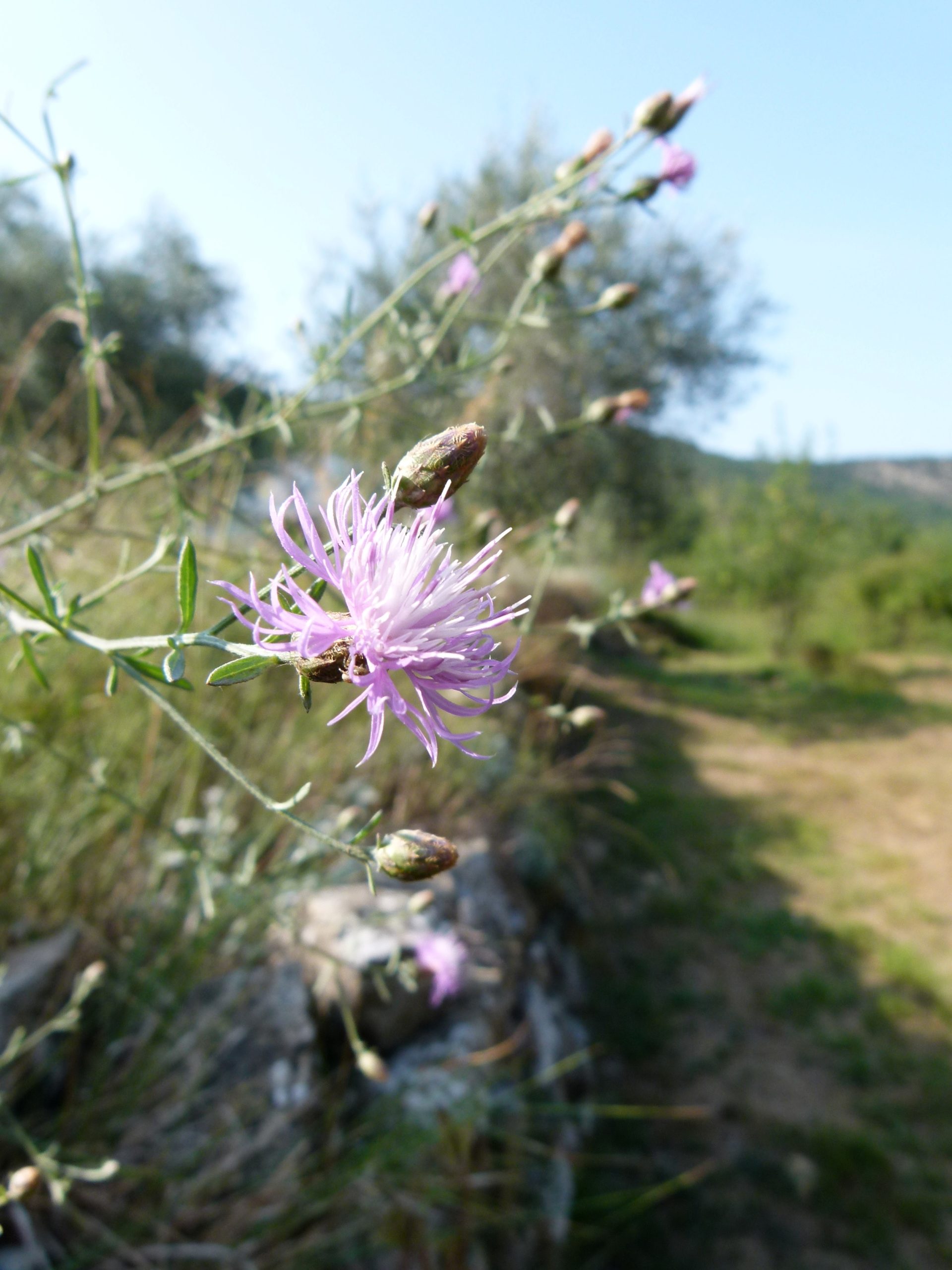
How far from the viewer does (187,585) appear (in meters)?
0.64

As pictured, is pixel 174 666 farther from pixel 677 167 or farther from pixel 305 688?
pixel 677 167

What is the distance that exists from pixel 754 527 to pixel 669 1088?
1303 cm

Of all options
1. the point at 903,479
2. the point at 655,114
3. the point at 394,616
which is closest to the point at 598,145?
the point at 655,114

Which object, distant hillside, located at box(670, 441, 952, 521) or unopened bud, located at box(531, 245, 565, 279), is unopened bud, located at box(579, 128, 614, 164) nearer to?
unopened bud, located at box(531, 245, 565, 279)

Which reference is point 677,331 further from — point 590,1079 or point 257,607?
point 257,607

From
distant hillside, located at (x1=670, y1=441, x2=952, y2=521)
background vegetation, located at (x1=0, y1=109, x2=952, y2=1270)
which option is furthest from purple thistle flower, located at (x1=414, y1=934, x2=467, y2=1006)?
distant hillside, located at (x1=670, y1=441, x2=952, y2=521)

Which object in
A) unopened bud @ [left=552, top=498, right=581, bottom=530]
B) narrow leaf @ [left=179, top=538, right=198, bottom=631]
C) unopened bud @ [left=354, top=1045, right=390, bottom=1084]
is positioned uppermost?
unopened bud @ [left=552, top=498, right=581, bottom=530]

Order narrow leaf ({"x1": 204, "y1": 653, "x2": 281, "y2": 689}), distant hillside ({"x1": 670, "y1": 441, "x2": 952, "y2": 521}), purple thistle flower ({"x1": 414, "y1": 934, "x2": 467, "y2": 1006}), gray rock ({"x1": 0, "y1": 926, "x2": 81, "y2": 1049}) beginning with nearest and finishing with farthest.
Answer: narrow leaf ({"x1": 204, "y1": 653, "x2": 281, "y2": 689}) < gray rock ({"x1": 0, "y1": 926, "x2": 81, "y2": 1049}) < purple thistle flower ({"x1": 414, "y1": 934, "x2": 467, "y2": 1006}) < distant hillside ({"x1": 670, "y1": 441, "x2": 952, "y2": 521})

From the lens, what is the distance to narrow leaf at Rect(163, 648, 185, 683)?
627 mm

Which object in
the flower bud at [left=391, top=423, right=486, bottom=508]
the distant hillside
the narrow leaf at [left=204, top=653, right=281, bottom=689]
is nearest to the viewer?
the narrow leaf at [left=204, top=653, right=281, bottom=689]

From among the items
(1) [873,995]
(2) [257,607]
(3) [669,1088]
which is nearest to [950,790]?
(1) [873,995]

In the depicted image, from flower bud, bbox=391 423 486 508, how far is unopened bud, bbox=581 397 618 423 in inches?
39.6

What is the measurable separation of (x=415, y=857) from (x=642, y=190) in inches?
51.7

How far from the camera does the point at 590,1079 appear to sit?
3.72 meters
